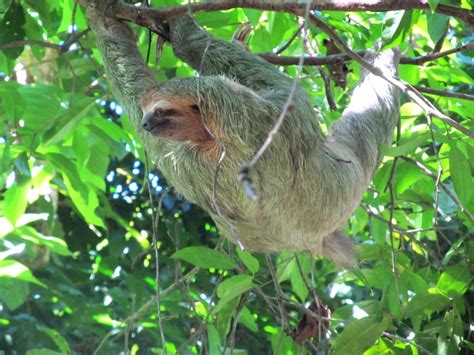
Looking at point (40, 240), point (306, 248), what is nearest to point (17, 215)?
point (40, 240)

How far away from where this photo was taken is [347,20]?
22.2 ft

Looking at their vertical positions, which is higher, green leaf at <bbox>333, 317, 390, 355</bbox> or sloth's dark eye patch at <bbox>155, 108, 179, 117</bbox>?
sloth's dark eye patch at <bbox>155, 108, 179, 117</bbox>

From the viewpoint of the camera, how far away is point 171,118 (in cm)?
465

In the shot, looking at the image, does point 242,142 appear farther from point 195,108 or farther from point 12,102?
point 12,102

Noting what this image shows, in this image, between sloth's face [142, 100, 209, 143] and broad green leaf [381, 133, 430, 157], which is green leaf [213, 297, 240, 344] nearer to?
sloth's face [142, 100, 209, 143]

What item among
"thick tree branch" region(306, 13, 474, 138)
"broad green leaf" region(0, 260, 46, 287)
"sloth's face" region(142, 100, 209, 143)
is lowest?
"broad green leaf" region(0, 260, 46, 287)

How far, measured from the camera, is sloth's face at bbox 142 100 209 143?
4.61 meters

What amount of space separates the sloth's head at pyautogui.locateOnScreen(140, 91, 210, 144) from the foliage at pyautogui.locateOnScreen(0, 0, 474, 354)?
595mm

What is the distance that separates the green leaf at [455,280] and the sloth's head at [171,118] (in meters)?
1.88

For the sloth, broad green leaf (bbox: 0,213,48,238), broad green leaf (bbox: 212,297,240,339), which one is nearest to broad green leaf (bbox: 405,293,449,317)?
the sloth

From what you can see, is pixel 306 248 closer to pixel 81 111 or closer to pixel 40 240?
pixel 81 111

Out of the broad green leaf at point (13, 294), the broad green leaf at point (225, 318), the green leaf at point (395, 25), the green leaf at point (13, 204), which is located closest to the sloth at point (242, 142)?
the broad green leaf at point (225, 318)

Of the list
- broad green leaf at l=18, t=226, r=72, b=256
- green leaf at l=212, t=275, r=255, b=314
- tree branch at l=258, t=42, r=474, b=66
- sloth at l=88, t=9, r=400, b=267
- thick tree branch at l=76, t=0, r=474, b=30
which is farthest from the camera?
broad green leaf at l=18, t=226, r=72, b=256

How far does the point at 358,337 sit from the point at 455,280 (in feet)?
2.47
